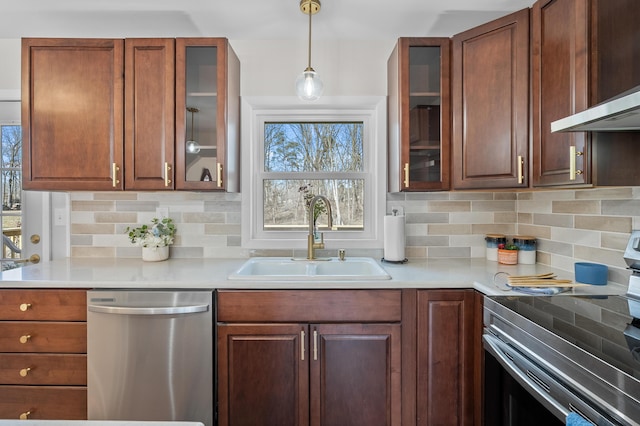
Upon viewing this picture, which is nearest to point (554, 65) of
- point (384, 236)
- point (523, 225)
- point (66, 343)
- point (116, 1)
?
point (523, 225)

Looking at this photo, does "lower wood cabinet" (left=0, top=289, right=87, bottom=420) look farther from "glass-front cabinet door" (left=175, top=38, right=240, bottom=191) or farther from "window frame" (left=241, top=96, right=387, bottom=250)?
"window frame" (left=241, top=96, right=387, bottom=250)

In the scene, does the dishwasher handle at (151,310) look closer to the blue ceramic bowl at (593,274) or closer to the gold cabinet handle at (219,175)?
the gold cabinet handle at (219,175)

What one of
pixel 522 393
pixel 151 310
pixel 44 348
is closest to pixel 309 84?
pixel 151 310

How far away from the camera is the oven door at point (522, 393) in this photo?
92 cm

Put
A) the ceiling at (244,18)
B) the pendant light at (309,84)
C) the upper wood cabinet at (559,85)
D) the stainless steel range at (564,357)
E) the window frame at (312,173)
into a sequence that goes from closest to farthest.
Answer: the stainless steel range at (564,357) < the upper wood cabinet at (559,85) < the pendant light at (309,84) < the ceiling at (244,18) < the window frame at (312,173)

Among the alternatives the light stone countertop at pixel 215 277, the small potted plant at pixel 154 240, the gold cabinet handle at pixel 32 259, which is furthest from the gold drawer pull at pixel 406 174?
the gold cabinet handle at pixel 32 259

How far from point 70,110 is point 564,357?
2.47m

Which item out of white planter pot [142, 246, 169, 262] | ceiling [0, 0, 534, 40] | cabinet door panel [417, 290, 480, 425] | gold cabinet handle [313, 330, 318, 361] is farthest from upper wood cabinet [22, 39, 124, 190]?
cabinet door panel [417, 290, 480, 425]

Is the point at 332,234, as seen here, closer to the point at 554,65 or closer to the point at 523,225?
the point at 523,225

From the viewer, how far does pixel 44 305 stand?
162 cm

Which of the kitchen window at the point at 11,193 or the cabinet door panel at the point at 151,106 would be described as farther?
the kitchen window at the point at 11,193

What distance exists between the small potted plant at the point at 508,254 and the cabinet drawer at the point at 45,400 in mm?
2315

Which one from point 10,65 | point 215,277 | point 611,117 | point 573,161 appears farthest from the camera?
point 10,65

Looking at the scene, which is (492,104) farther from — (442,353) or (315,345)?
(315,345)
